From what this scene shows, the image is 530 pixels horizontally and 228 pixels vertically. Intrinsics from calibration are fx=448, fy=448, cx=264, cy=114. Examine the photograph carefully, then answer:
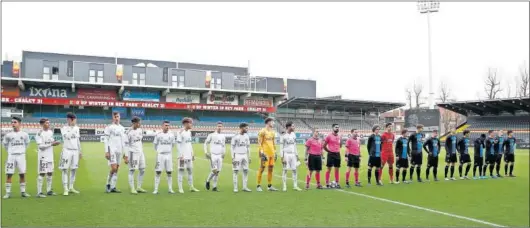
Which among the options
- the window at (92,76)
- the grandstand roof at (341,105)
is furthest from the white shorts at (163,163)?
the window at (92,76)

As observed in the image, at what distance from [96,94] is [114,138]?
44357 millimetres

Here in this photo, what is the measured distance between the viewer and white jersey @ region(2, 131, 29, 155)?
1030 centimetres

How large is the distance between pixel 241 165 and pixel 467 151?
27.9 feet

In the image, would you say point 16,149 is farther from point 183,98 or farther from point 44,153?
point 183,98

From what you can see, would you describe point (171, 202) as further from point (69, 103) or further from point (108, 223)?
point (69, 103)

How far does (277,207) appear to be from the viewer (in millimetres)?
9258

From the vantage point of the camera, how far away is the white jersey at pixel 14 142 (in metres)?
10.3

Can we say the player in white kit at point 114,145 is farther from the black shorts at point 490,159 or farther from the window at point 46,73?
the window at point 46,73

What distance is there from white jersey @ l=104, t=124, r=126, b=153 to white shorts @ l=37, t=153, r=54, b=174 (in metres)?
1.33

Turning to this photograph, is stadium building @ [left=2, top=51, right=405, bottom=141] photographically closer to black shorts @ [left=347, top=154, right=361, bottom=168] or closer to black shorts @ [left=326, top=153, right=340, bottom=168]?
black shorts @ [left=347, top=154, right=361, bottom=168]

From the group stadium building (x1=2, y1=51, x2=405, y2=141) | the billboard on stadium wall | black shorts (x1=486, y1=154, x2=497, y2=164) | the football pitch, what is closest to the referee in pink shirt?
the football pitch

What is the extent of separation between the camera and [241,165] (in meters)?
12.3

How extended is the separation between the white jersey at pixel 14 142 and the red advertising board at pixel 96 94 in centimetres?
4330

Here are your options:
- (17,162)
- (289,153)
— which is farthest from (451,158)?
(17,162)
